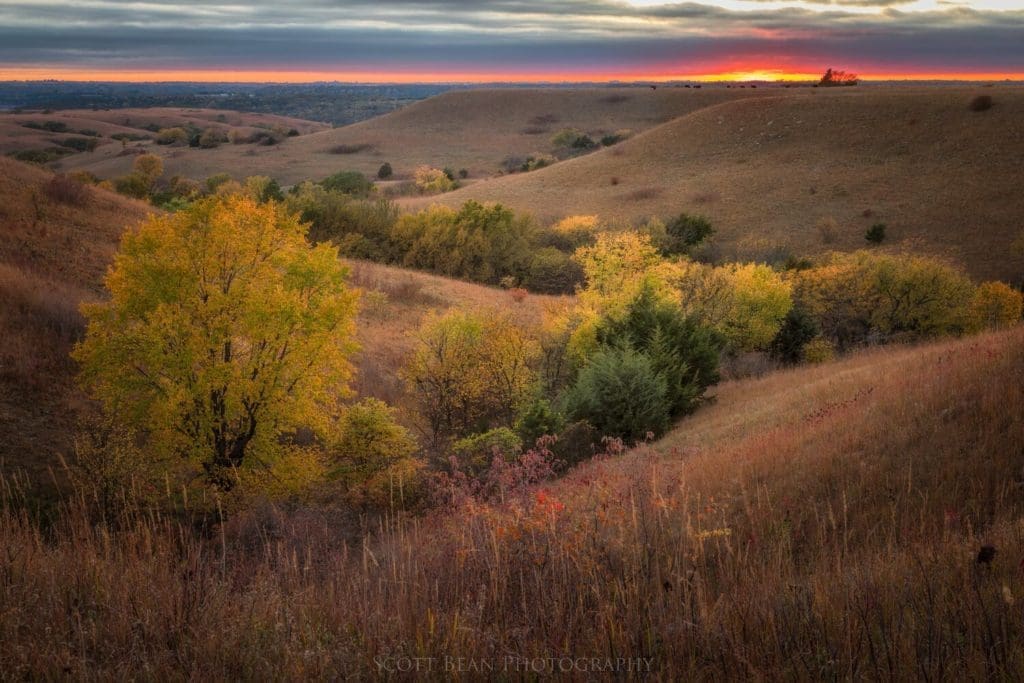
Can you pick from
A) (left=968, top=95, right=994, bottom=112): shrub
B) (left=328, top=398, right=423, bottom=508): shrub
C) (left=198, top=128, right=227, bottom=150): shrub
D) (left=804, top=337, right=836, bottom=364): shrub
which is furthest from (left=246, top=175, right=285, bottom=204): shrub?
(left=968, top=95, right=994, bottom=112): shrub

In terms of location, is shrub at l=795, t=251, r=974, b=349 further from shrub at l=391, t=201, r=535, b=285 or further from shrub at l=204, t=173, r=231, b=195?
shrub at l=204, t=173, r=231, b=195

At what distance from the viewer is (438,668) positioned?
3.70m

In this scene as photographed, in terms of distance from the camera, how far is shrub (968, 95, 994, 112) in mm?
80750

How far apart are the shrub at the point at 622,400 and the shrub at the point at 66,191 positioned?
1170 inches

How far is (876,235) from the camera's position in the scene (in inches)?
2427

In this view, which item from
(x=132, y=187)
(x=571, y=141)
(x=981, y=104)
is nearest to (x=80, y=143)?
(x=132, y=187)

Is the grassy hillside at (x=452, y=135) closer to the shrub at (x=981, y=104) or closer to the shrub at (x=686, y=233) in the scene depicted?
the shrub at (x=981, y=104)

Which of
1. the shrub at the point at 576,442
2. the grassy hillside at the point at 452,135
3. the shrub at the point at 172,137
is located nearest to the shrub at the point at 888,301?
the shrub at the point at 576,442

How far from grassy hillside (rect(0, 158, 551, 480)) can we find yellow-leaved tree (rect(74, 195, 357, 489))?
104 inches

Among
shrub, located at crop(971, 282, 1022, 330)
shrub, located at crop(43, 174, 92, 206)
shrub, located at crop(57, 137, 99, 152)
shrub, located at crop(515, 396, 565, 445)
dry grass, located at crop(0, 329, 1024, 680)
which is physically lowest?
shrub, located at crop(515, 396, 565, 445)

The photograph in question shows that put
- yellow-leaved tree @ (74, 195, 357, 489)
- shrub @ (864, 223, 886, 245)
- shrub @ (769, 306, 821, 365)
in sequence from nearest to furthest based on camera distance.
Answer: yellow-leaved tree @ (74, 195, 357, 489) → shrub @ (769, 306, 821, 365) → shrub @ (864, 223, 886, 245)

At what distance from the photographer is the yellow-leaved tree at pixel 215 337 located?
1564 centimetres

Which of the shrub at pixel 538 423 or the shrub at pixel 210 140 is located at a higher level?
the shrub at pixel 210 140

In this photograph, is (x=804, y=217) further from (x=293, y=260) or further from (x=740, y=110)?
(x=293, y=260)
